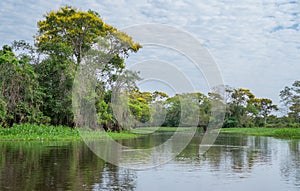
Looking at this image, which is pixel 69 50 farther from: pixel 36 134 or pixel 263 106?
pixel 263 106

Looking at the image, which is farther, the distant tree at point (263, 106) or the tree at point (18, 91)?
the distant tree at point (263, 106)

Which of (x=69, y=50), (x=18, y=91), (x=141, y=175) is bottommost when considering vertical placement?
(x=141, y=175)

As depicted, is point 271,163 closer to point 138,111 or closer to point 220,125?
point 138,111

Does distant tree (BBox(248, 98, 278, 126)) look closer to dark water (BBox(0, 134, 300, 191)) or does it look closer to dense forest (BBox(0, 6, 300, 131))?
dense forest (BBox(0, 6, 300, 131))

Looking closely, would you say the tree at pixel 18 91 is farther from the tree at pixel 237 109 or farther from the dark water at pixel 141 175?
the tree at pixel 237 109

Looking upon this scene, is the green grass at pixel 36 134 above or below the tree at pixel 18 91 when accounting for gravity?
below

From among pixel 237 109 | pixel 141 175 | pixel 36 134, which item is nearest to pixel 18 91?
pixel 36 134

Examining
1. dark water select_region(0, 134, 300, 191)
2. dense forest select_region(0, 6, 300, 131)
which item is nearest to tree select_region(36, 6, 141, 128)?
dense forest select_region(0, 6, 300, 131)

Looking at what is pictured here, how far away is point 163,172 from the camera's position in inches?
498

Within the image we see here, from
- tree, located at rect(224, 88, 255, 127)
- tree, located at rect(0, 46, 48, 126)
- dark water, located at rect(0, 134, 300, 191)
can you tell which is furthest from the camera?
tree, located at rect(224, 88, 255, 127)

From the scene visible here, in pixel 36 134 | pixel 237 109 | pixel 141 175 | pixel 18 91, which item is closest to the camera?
pixel 141 175

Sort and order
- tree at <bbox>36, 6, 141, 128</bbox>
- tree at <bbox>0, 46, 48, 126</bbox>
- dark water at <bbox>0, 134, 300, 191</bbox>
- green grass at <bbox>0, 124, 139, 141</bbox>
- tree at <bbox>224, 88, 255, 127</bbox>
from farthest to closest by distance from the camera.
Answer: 1. tree at <bbox>224, 88, 255, 127</bbox>
2. tree at <bbox>36, 6, 141, 128</bbox>
3. tree at <bbox>0, 46, 48, 126</bbox>
4. green grass at <bbox>0, 124, 139, 141</bbox>
5. dark water at <bbox>0, 134, 300, 191</bbox>

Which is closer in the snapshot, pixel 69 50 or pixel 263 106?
pixel 69 50

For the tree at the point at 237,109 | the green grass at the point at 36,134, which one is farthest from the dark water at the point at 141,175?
the tree at the point at 237,109
